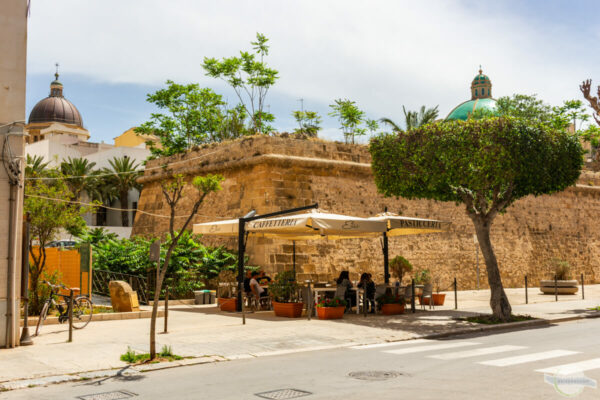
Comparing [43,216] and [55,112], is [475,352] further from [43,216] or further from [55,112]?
[55,112]

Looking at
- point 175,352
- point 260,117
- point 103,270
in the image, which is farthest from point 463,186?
point 260,117

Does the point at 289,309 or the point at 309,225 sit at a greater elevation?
the point at 309,225

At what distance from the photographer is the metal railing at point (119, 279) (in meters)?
16.7

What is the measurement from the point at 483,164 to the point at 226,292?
804 centimetres

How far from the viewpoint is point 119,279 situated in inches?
677

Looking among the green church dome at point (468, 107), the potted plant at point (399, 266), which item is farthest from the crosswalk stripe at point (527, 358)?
the green church dome at point (468, 107)

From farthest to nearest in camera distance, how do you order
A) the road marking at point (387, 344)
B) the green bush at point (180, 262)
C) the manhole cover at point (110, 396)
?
the green bush at point (180, 262) → the road marking at point (387, 344) → the manhole cover at point (110, 396)

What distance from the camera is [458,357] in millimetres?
8234

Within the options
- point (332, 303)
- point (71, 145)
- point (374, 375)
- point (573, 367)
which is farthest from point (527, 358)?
point (71, 145)

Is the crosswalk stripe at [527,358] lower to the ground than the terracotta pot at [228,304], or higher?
lower

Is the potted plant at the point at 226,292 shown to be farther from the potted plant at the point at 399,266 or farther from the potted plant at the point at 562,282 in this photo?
the potted plant at the point at 562,282

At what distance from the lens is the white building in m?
42.4

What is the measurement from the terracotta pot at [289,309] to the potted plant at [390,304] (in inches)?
84.6

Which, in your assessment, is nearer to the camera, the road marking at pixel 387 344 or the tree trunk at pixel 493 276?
the road marking at pixel 387 344
